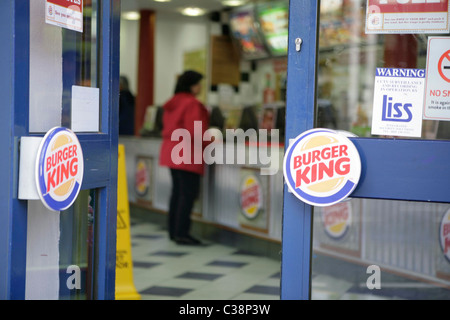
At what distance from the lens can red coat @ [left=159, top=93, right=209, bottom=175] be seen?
5945 mm

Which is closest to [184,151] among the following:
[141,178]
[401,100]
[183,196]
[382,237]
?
[183,196]

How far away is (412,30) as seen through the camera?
229cm

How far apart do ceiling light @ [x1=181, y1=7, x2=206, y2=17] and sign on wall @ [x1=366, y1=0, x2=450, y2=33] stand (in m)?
7.08

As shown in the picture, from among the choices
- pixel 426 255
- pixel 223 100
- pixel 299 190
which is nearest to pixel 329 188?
pixel 299 190

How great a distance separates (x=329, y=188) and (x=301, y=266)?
1.05ft

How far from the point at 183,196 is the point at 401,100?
12.9 ft

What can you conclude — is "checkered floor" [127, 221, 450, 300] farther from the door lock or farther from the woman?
the door lock

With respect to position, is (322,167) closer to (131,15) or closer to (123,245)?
(123,245)

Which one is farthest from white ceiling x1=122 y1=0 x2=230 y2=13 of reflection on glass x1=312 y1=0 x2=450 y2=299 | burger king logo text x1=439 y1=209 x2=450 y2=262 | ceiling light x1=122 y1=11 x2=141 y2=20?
burger king logo text x1=439 y1=209 x2=450 y2=262

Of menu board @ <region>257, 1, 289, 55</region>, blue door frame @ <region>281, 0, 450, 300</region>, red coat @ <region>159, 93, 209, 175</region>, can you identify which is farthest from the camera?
menu board @ <region>257, 1, 289, 55</region>

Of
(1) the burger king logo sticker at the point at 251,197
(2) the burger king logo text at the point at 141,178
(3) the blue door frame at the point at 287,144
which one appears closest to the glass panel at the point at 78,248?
(3) the blue door frame at the point at 287,144

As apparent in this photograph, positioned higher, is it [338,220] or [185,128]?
[185,128]

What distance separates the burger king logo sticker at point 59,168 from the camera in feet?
6.99

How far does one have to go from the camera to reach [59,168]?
224 centimetres
